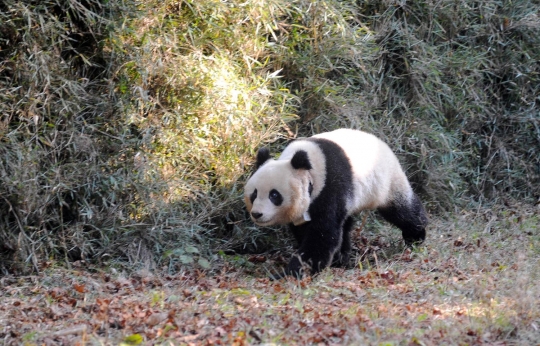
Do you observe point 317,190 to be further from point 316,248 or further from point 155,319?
point 155,319

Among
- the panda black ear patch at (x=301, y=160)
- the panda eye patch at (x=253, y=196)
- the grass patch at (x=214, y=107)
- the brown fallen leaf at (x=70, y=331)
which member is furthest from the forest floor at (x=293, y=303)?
the panda black ear patch at (x=301, y=160)

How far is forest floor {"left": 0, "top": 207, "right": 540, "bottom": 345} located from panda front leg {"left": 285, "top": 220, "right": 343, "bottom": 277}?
12 centimetres

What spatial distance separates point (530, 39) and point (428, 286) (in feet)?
16.4

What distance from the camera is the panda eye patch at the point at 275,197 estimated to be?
244 inches

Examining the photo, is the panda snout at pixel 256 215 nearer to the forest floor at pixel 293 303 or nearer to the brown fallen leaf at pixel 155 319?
the forest floor at pixel 293 303

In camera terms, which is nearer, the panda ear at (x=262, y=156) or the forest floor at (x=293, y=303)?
the forest floor at (x=293, y=303)

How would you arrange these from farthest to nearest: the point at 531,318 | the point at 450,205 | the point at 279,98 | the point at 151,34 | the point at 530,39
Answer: the point at 530,39
the point at 450,205
the point at 279,98
the point at 151,34
the point at 531,318

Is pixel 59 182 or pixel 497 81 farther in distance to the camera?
pixel 497 81

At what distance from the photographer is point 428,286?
559 centimetres

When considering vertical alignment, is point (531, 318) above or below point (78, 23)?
below

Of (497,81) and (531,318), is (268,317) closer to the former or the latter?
(531,318)

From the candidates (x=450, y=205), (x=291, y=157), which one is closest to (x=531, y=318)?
(x=291, y=157)

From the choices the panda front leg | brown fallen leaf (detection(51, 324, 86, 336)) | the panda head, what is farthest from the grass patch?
brown fallen leaf (detection(51, 324, 86, 336))

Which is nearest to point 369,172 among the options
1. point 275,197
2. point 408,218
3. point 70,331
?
point 408,218
